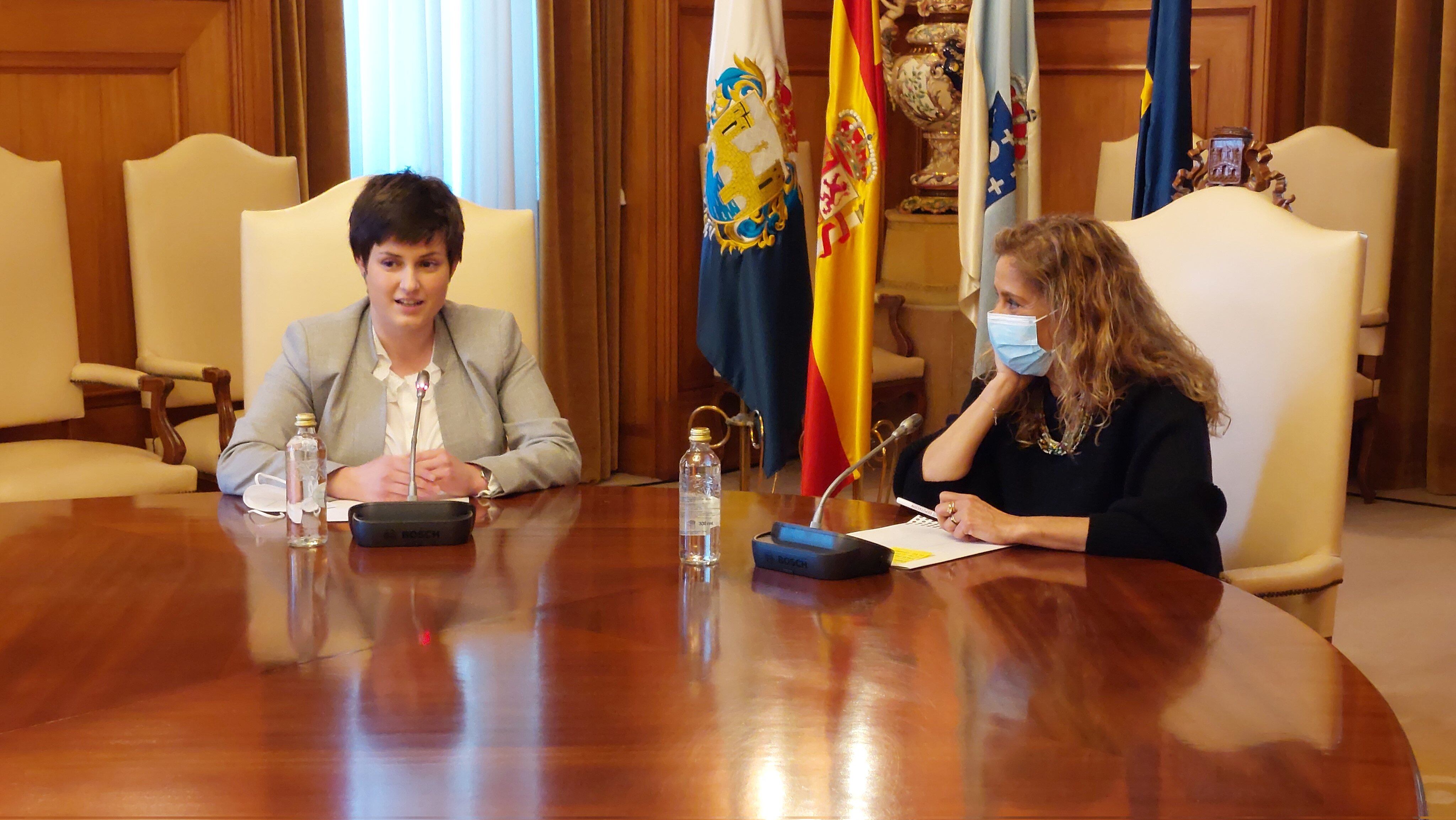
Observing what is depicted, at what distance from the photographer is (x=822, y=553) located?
1775 mm

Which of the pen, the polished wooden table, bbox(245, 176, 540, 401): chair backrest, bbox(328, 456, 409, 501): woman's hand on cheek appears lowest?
the polished wooden table

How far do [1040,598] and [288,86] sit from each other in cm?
322

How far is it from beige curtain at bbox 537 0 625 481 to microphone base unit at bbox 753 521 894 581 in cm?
320

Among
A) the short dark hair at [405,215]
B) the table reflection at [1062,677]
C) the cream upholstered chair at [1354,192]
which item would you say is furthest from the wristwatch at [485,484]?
the cream upholstered chair at [1354,192]

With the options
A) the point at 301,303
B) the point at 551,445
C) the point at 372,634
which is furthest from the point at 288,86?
the point at 372,634

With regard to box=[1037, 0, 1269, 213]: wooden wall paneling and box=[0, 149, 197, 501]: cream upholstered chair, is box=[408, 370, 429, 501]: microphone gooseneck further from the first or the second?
box=[1037, 0, 1269, 213]: wooden wall paneling

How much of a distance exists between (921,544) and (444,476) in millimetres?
731

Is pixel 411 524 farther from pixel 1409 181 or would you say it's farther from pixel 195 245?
pixel 1409 181

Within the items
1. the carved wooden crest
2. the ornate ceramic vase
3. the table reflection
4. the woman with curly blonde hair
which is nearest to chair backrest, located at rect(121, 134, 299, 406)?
the ornate ceramic vase

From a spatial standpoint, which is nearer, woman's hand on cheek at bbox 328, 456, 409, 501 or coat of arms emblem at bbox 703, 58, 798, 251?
woman's hand on cheek at bbox 328, 456, 409, 501

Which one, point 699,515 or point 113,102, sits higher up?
point 113,102

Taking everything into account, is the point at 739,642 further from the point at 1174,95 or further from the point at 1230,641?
the point at 1174,95

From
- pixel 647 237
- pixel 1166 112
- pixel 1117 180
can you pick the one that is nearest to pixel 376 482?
pixel 1166 112

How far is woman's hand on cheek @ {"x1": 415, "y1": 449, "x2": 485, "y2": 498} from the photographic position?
2.15 metres
